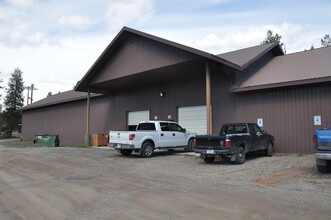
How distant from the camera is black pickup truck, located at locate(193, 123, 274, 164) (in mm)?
13602

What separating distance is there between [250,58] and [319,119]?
5795 millimetres

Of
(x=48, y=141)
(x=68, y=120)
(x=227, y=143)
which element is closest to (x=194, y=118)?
(x=227, y=143)

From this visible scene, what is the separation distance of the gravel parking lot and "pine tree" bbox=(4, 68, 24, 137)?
55862 mm

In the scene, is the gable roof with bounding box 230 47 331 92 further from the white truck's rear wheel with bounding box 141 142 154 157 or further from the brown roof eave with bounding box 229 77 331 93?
the white truck's rear wheel with bounding box 141 142 154 157

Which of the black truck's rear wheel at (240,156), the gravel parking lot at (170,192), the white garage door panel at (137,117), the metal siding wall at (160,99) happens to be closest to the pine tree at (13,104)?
the metal siding wall at (160,99)

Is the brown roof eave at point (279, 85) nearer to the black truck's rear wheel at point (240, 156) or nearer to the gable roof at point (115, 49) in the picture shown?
the gable roof at point (115, 49)

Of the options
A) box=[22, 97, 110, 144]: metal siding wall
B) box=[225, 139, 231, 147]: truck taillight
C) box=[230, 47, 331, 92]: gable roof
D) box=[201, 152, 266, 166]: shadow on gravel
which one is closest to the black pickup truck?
box=[225, 139, 231, 147]: truck taillight

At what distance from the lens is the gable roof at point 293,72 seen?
A: 16641 millimetres

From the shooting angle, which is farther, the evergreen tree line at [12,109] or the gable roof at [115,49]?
the evergreen tree line at [12,109]

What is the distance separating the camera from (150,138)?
1784 cm

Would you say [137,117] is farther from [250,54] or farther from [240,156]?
[240,156]

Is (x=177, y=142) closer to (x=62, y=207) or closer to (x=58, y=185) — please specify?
(x=58, y=185)

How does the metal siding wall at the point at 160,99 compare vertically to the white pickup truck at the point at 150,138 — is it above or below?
above

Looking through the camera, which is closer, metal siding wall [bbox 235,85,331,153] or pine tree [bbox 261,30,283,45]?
metal siding wall [bbox 235,85,331,153]
